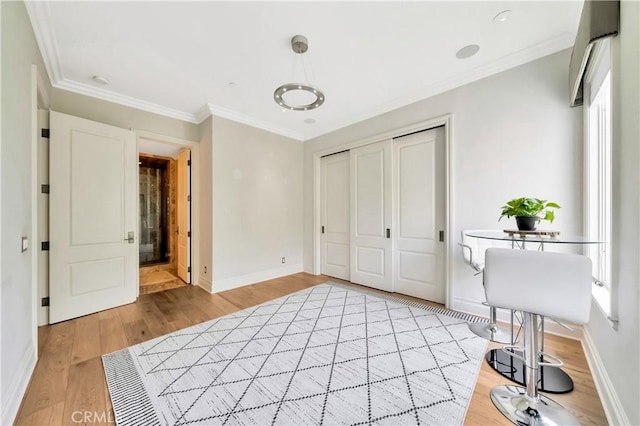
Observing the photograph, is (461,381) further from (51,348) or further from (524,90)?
(51,348)

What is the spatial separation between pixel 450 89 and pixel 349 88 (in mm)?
1278

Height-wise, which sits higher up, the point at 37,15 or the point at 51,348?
the point at 37,15

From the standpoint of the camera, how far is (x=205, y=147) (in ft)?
12.9

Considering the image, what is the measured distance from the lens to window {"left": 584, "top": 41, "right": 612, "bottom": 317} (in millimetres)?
1886

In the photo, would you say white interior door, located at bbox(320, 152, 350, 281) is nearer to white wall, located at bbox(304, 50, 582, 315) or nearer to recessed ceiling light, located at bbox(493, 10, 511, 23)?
white wall, located at bbox(304, 50, 582, 315)

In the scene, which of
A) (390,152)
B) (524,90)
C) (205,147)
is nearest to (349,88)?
(390,152)

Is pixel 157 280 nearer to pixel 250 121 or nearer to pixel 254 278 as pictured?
pixel 254 278

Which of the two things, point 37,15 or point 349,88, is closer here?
point 37,15

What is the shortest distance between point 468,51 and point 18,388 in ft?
15.0

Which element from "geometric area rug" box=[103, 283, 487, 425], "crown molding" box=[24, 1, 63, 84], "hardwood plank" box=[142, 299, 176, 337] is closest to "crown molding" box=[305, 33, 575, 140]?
"geometric area rug" box=[103, 283, 487, 425]

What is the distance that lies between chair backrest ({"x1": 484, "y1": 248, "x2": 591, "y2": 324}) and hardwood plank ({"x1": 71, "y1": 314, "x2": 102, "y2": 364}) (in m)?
3.19

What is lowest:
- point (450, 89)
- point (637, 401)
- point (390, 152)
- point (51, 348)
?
point (51, 348)

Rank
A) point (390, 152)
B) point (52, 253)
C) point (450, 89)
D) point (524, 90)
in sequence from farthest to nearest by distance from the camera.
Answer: point (390, 152)
point (450, 89)
point (52, 253)
point (524, 90)

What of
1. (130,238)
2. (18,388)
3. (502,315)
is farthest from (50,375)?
(502,315)
